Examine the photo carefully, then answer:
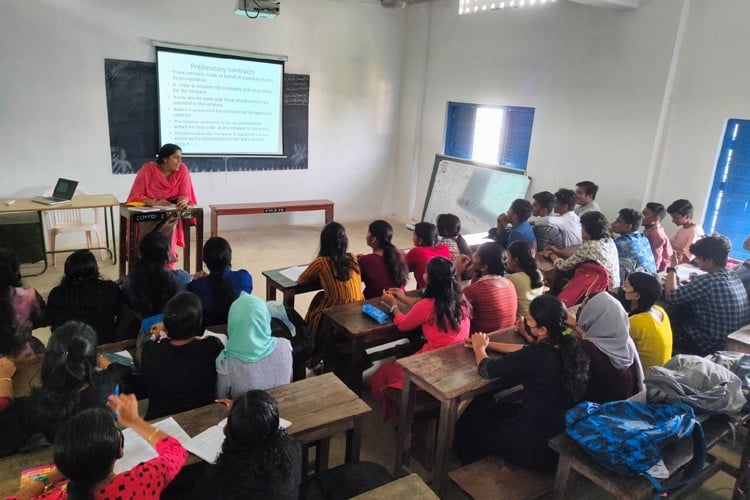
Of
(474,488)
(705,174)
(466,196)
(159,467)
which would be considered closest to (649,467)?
(474,488)

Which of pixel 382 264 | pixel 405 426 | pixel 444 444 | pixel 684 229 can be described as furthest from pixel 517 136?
pixel 444 444

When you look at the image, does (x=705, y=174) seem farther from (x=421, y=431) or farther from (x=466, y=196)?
(x=421, y=431)

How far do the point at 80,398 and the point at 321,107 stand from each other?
582 centimetres

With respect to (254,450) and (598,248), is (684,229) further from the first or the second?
(254,450)

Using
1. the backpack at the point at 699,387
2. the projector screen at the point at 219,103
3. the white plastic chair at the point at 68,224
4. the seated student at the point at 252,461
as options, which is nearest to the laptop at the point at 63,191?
the white plastic chair at the point at 68,224

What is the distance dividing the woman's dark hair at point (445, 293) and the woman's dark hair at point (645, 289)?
2.64ft

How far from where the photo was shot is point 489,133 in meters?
6.46

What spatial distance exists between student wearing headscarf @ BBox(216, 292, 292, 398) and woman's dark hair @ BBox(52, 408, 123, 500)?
2.46 feet

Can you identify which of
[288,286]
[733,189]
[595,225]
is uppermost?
[733,189]

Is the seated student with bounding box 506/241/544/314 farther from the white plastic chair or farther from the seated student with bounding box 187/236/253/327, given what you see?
the white plastic chair

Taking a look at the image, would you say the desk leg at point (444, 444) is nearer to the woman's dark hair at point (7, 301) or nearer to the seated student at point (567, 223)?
the woman's dark hair at point (7, 301)

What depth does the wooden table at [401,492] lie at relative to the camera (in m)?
A: 1.48

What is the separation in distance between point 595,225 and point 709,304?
30.8 inches

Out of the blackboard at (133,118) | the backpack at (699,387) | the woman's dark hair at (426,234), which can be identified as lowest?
the backpack at (699,387)
